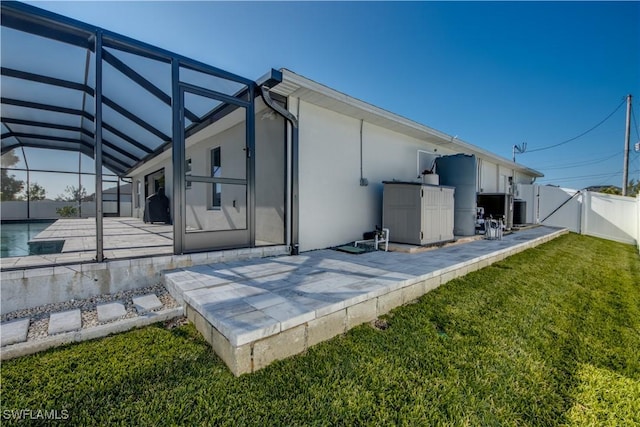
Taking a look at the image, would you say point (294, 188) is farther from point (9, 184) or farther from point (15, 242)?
point (9, 184)

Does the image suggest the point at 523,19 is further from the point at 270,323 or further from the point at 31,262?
the point at 31,262

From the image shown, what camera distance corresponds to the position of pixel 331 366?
6.43 feet

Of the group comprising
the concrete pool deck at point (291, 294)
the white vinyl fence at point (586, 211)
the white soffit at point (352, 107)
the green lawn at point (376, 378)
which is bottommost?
the green lawn at point (376, 378)

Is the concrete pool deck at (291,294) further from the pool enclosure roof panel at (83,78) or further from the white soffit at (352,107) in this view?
the white soffit at (352,107)

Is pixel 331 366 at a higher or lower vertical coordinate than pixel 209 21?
lower

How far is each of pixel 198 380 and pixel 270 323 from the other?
22.3 inches

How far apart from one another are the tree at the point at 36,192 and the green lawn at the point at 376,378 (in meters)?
14.2

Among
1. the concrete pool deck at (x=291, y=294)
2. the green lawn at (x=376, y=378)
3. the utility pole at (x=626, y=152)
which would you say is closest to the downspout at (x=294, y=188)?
the concrete pool deck at (x=291, y=294)

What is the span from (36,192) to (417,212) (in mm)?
15787

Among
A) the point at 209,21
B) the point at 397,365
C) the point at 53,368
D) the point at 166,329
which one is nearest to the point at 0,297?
the point at 53,368

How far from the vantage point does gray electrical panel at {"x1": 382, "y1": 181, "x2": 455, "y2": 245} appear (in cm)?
525

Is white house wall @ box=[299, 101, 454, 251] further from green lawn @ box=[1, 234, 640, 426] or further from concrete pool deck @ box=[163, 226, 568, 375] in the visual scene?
green lawn @ box=[1, 234, 640, 426]

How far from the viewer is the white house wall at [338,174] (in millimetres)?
4996
